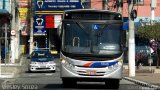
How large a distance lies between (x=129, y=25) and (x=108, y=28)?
1187 centimetres

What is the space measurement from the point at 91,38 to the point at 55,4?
45.0m

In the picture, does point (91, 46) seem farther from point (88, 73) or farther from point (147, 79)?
point (147, 79)

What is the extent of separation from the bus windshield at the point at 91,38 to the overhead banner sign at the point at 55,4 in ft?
145

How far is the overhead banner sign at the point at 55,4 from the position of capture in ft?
221

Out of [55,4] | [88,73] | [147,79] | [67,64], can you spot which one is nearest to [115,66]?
[88,73]

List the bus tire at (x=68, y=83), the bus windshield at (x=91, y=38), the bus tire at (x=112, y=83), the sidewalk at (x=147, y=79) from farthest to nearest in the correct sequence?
the sidewalk at (x=147, y=79)
the bus tire at (x=68, y=83)
the bus tire at (x=112, y=83)
the bus windshield at (x=91, y=38)

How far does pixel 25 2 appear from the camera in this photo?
70125 mm

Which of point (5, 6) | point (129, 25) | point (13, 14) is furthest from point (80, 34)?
point (5, 6)

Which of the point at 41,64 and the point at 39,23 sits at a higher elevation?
the point at 39,23

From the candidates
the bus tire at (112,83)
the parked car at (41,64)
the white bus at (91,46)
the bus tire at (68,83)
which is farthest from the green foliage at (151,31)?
the white bus at (91,46)

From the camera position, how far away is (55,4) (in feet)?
221

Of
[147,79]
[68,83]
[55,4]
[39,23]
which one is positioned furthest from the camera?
[39,23]

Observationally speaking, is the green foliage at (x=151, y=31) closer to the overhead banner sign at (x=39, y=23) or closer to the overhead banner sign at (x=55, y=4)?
the overhead banner sign at (x=55, y=4)

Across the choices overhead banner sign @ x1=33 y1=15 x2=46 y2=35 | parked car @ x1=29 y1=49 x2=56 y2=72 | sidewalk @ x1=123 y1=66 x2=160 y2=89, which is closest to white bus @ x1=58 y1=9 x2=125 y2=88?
sidewalk @ x1=123 y1=66 x2=160 y2=89
